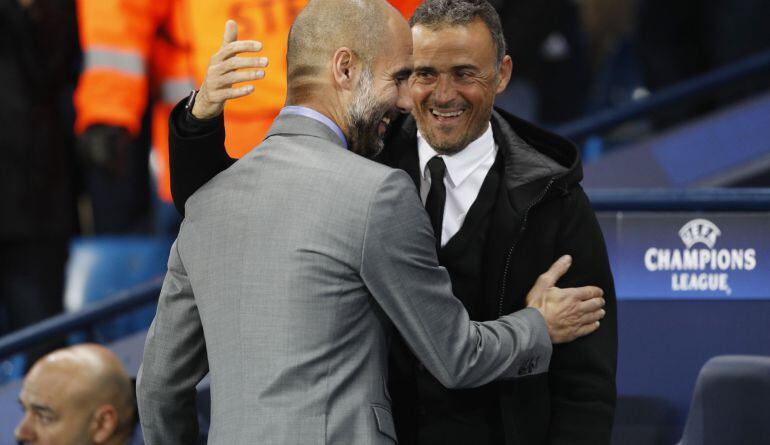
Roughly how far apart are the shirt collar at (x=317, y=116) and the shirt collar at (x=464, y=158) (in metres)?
0.47

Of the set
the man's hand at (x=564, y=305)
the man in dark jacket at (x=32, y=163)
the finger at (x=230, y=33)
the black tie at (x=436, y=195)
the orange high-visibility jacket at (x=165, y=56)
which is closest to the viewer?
the finger at (x=230, y=33)

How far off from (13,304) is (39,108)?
0.86 m

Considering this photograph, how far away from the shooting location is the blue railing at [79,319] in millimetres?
4953

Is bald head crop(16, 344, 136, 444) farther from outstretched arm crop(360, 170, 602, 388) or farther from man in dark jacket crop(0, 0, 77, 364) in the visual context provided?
outstretched arm crop(360, 170, 602, 388)

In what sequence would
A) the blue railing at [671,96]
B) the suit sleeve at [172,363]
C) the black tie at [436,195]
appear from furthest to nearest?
the blue railing at [671,96] → the black tie at [436,195] → the suit sleeve at [172,363]

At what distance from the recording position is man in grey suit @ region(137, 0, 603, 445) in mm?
2717

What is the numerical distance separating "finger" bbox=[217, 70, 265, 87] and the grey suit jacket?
0.18 meters

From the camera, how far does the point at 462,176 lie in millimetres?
3314

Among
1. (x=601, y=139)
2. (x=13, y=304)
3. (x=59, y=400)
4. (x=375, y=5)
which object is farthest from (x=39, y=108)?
(x=375, y=5)

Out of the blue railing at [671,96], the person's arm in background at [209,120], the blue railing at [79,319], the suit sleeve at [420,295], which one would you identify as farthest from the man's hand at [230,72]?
the blue railing at [671,96]

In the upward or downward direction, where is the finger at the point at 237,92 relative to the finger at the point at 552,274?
upward

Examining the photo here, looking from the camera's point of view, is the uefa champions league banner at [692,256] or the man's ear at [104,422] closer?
the uefa champions league banner at [692,256]

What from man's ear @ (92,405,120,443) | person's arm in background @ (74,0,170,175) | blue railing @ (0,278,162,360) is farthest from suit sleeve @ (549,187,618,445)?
person's arm in background @ (74,0,170,175)

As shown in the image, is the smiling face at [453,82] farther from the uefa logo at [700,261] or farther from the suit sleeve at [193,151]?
the uefa logo at [700,261]
